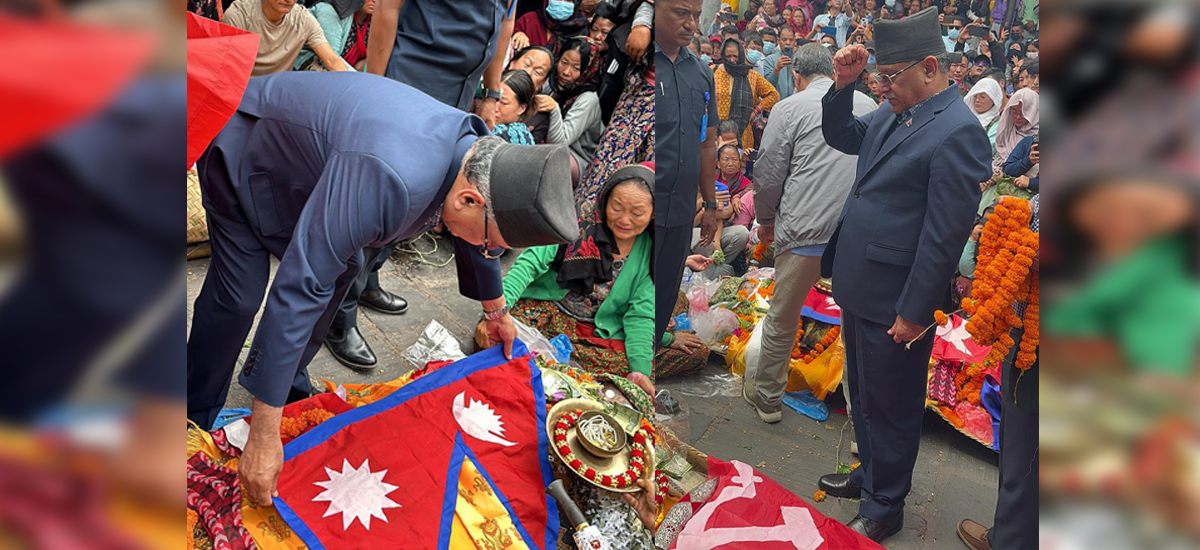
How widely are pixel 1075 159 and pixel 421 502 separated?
192 cm

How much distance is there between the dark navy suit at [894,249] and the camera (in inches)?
67.0

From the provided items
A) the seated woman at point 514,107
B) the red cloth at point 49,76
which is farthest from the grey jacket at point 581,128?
the red cloth at point 49,76

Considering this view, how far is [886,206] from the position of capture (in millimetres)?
1830

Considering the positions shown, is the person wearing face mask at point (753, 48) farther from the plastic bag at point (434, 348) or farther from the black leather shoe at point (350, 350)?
the black leather shoe at point (350, 350)

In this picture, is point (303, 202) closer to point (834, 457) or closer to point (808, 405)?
point (808, 405)

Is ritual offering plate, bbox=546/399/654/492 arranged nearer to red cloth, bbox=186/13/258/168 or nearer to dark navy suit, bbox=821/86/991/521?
dark navy suit, bbox=821/86/991/521

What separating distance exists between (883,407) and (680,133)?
87 cm

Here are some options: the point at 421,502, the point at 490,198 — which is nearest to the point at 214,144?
the point at 490,198

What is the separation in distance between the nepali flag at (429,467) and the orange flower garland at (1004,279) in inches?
55.7

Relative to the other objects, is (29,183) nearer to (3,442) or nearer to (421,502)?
(3,442)

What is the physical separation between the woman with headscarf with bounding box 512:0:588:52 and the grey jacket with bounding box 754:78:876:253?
3.06 metres

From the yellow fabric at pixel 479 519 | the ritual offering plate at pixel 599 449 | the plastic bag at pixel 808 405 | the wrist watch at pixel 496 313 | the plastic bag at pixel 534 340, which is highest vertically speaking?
the plastic bag at pixel 808 405

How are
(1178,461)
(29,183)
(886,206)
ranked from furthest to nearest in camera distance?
1. (886,206)
2. (1178,461)
3. (29,183)

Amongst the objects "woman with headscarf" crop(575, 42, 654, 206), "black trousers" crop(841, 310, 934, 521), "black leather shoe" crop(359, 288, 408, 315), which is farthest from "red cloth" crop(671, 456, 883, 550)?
"woman with headscarf" crop(575, 42, 654, 206)
